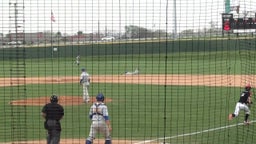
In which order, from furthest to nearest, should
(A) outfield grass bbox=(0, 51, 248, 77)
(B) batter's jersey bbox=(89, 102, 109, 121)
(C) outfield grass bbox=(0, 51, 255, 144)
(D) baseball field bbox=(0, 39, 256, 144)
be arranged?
1. (A) outfield grass bbox=(0, 51, 248, 77)
2. (C) outfield grass bbox=(0, 51, 255, 144)
3. (D) baseball field bbox=(0, 39, 256, 144)
4. (B) batter's jersey bbox=(89, 102, 109, 121)

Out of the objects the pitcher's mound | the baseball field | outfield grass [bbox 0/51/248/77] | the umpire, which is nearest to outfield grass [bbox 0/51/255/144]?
the baseball field

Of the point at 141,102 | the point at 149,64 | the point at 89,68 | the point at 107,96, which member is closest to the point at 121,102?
the point at 141,102

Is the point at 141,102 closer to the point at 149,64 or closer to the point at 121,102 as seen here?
the point at 121,102

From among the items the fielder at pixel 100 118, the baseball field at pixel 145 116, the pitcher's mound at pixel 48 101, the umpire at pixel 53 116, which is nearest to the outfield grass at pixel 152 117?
the baseball field at pixel 145 116

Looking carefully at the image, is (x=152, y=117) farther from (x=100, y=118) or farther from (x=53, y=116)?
(x=53, y=116)

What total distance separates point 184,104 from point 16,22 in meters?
10.4

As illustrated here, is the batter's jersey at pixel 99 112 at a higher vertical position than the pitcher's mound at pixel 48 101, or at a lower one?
higher

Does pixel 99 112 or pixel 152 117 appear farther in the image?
pixel 152 117

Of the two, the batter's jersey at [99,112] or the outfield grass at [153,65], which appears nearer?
the batter's jersey at [99,112]

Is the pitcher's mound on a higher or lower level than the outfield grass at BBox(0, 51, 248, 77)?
lower

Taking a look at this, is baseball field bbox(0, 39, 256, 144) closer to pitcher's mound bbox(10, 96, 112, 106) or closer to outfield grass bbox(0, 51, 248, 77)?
pitcher's mound bbox(10, 96, 112, 106)

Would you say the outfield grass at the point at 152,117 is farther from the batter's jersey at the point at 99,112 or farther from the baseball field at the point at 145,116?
the batter's jersey at the point at 99,112

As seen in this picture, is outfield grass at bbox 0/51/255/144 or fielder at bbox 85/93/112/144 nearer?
fielder at bbox 85/93/112/144

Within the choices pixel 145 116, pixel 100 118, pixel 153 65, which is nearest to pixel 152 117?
pixel 145 116
